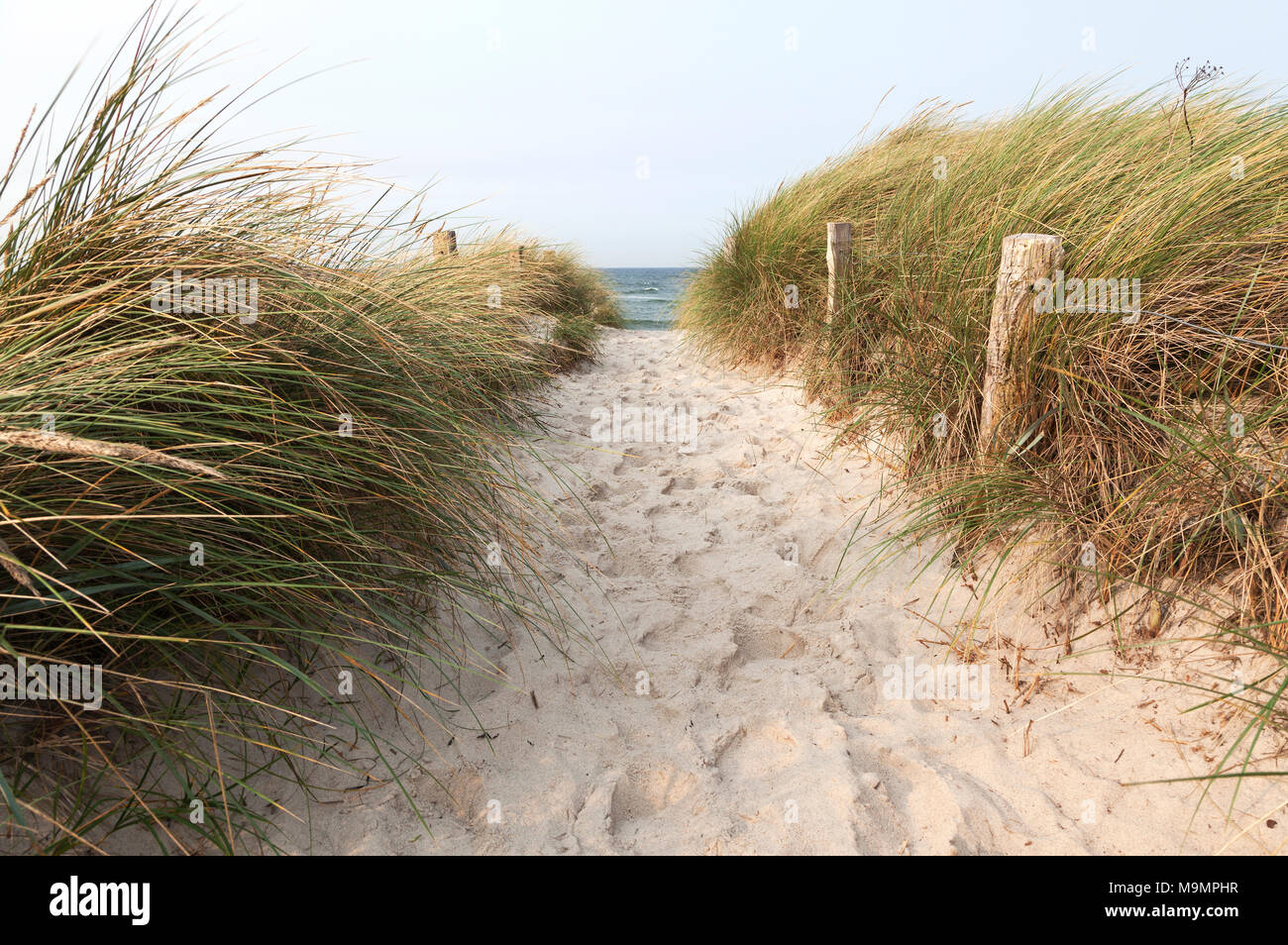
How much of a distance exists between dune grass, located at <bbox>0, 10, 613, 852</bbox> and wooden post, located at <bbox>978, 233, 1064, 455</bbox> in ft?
6.12

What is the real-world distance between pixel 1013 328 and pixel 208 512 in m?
2.76

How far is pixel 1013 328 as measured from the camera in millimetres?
2674

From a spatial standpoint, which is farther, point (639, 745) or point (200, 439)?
point (639, 745)

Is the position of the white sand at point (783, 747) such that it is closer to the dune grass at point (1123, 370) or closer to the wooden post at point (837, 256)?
Answer: the dune grass at point (1123, 370)

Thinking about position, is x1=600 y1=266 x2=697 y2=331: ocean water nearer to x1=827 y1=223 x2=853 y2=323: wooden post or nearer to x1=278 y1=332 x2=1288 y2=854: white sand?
x1=827 y1=223 x2=853 y2=323: wooden post

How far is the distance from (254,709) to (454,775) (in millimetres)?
560

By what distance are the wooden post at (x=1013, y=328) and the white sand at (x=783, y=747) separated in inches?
26.9

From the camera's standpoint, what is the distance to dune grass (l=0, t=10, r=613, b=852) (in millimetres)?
1531

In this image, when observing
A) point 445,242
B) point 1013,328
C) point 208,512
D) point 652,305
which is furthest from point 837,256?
point 652,305

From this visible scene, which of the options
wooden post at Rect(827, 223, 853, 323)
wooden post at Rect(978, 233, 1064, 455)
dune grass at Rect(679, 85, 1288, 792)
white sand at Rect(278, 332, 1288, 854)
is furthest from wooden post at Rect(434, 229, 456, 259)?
wooden post at Rect(978, 233, 1064, 455)

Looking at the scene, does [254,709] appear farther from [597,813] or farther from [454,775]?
[597,813]

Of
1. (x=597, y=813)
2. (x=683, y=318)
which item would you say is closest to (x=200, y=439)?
(x=597, y=813)

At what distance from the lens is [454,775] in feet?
6.36
